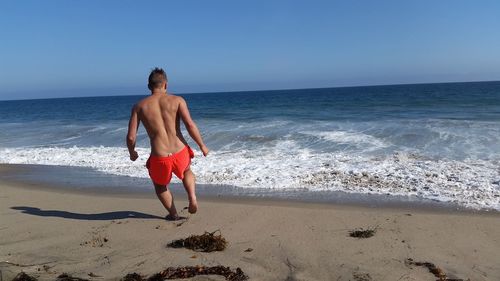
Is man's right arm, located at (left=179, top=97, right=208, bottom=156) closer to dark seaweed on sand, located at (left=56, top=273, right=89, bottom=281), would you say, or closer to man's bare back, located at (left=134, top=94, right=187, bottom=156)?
man's bare back, located at (left=134, top=94, right=187, bottom=156)

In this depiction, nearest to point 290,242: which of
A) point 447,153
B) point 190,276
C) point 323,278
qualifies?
point 323,278

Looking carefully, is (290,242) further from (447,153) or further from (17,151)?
(17,151)

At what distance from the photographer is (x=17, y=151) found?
12.8 metres

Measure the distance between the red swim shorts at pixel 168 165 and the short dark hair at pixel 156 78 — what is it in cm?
66

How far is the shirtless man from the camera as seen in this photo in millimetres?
4203

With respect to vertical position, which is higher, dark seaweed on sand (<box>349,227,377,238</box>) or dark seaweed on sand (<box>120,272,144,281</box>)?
dark seaweed on sand (<box>120,272,144,281</box>)

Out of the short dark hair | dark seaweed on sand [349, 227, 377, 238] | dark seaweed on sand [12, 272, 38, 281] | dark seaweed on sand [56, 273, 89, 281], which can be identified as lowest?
dark seaweed on sand [349, 227, 377, 238]

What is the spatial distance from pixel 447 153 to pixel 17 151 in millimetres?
11185

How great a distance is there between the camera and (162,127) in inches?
167

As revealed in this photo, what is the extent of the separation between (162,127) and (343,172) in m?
3.95

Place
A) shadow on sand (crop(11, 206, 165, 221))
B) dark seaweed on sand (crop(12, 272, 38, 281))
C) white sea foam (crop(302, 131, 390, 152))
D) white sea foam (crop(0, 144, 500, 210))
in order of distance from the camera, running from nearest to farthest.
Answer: dark seaweed on sand (crop(12, 272, 38, 281)) → shadow on sand (crop(11, 206, 165, 221)) → white sea foam (crop(0, 144, 500, 210)) → white sea foam (crop(302, 131, 390, 152))

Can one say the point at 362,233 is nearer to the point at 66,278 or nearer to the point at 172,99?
the point at 172,99

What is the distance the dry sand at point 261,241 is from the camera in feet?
11.0

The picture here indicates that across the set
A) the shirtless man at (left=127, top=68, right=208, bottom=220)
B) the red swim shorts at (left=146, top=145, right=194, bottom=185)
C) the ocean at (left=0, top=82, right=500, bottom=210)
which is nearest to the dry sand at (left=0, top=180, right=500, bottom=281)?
the red swim shorts at (left=146, top=145, right=194, bottom=185)
